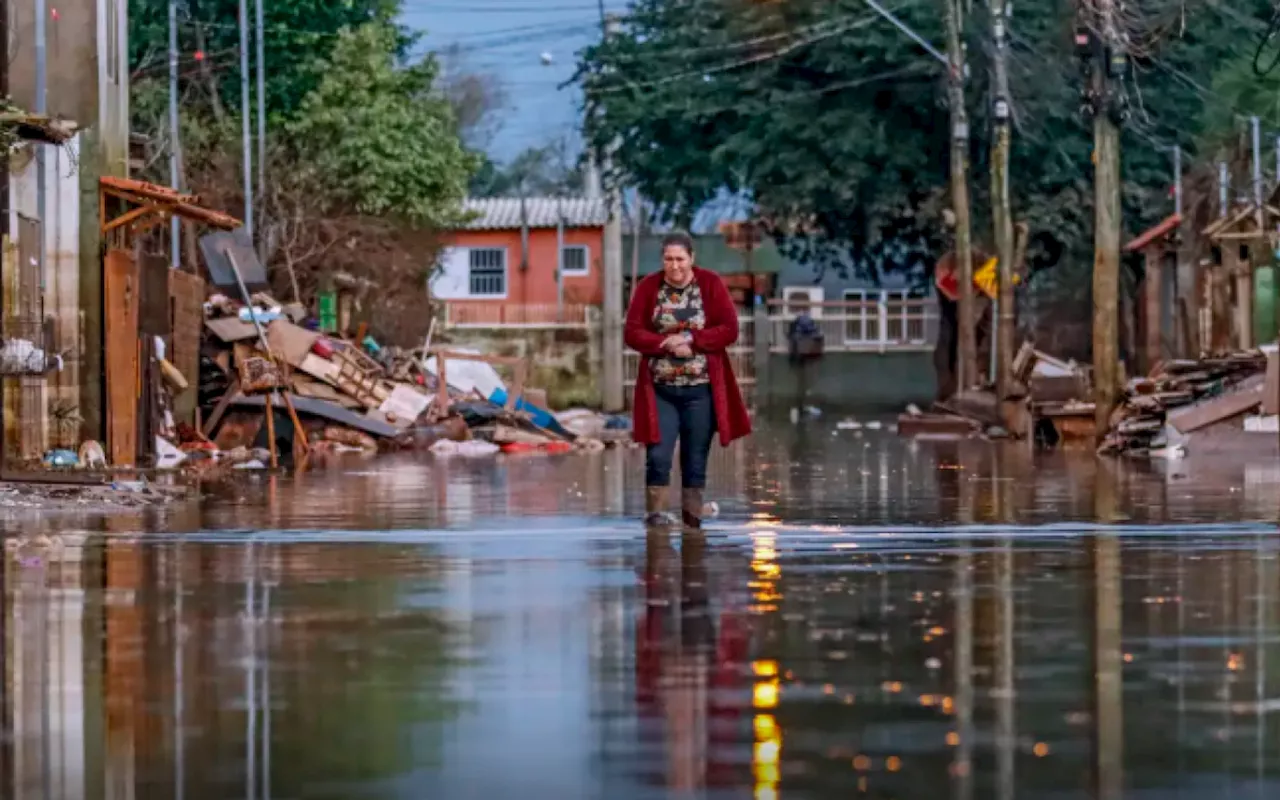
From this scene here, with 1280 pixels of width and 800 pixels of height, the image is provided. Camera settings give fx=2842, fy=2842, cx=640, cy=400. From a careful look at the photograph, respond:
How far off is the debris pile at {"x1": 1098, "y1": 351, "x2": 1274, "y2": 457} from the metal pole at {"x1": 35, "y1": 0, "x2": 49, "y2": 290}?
14.0 m

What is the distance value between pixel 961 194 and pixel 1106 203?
59.1 feet

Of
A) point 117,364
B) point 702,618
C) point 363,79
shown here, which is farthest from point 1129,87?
point 702,618

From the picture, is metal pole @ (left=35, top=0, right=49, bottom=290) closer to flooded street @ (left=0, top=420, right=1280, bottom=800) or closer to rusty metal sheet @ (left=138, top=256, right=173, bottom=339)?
rusty metal sheet @ (left=138, top=256, right=173, bottom=339)

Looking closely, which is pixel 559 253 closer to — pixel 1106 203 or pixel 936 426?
pixel 936 426

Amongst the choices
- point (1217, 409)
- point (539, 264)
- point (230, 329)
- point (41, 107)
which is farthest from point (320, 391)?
point (539, 264)

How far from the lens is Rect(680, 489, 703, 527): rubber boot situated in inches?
734

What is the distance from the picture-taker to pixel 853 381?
78562mm

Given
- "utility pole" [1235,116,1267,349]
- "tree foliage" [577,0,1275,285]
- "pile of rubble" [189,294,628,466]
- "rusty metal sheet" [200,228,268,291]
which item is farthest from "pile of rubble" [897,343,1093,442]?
"rusty metal sheet" [200,228,268,291]

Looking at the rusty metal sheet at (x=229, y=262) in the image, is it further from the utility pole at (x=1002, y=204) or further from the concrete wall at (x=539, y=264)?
the concrete wall at (x=539, y=264)

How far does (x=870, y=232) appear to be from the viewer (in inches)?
2559

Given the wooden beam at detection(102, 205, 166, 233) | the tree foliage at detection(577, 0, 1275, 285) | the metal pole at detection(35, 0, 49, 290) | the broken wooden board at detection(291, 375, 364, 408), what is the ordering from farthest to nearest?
the tree foliage at detection(577, 0, 1275, 285), the broken wooden board at detection(291, 375, 364, 408), the wooden beam at detection(102, 205, 166, 233), the metal pole at detection(35, 0, 49, 290)

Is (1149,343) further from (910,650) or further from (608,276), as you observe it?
(910,650)

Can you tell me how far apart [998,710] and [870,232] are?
55909 mm

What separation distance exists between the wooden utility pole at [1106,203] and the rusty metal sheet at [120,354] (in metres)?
13.2
